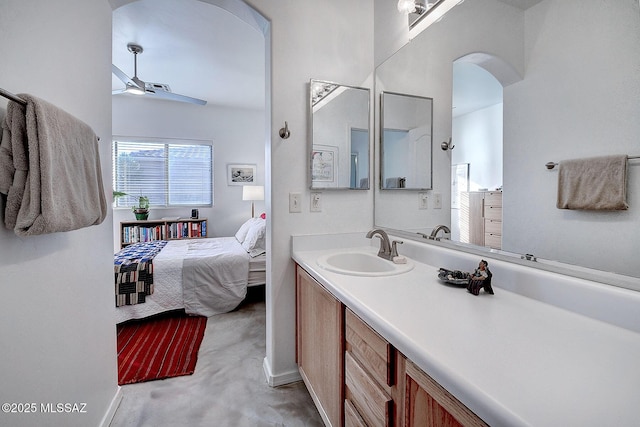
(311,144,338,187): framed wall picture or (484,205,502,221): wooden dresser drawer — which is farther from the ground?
(311,144,338,187): framed wall picture

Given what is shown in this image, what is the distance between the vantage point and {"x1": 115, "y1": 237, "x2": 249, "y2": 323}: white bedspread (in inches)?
102

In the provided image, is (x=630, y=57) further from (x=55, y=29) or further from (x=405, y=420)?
(x=55, y=29)

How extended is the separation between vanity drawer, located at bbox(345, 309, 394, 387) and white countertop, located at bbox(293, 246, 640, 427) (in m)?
0.07

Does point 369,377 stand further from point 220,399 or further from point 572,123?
point 220,399

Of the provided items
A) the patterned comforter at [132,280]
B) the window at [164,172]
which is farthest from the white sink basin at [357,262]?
the window at [164,172]

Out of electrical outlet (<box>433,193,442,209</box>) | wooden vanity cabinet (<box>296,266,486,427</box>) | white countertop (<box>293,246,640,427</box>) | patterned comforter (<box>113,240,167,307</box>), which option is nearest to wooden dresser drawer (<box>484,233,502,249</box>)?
white countertop (<box>293,246,640,427</box>)

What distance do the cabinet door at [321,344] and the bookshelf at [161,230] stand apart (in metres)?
3.22

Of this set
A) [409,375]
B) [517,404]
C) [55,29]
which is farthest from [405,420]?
[55,29]

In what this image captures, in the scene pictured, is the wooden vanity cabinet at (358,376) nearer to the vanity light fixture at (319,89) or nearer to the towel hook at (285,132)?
the towel hook at (285,132)

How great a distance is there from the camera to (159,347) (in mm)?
2174

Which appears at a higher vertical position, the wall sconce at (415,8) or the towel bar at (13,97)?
the wall sconce at (415,8)

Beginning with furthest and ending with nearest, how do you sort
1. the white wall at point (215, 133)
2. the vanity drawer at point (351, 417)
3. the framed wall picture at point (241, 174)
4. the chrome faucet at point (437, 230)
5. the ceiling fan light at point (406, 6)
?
the framed wall picture at point (241, 174), the white wall at point (215, 133), the ceiling fan light at point (406, 6), the chrome faucet at point (437, 230), the vanity drawer at point (351, 417)

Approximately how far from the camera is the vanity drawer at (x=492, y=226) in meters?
1.10

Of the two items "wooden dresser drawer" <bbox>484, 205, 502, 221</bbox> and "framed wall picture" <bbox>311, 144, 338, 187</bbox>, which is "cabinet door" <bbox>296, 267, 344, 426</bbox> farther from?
"wooden dresser drawer" <bbox>484, 205, 502, 221</bbox>
